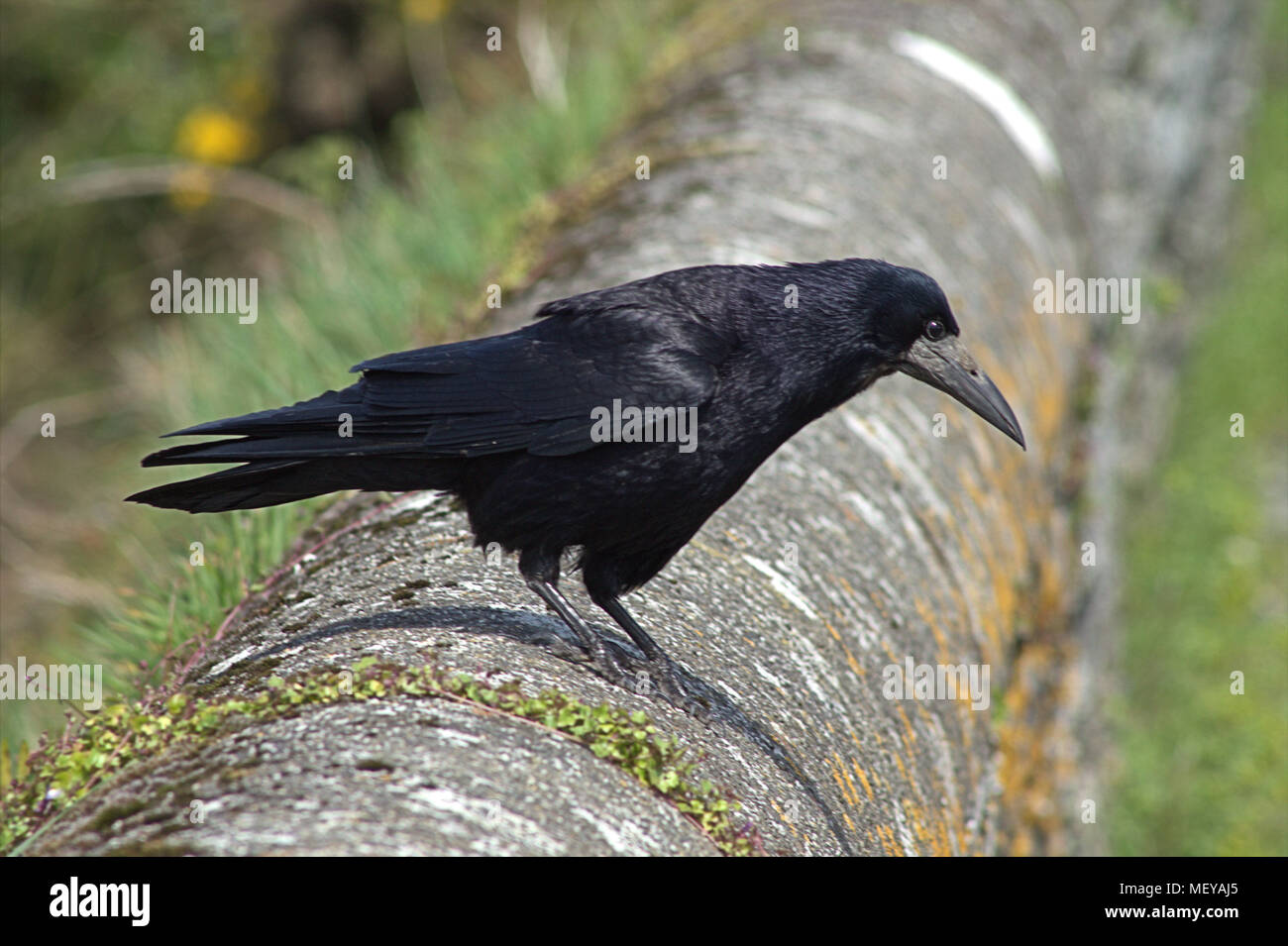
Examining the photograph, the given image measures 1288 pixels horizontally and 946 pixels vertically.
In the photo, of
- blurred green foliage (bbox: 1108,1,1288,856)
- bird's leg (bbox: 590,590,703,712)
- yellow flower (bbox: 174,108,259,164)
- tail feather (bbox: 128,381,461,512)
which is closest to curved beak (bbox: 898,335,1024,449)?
bird's leg (bbox: 590,590,703,712)

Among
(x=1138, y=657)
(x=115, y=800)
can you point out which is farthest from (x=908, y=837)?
(x=1138, y=657)

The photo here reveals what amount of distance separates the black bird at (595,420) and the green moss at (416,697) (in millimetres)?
377

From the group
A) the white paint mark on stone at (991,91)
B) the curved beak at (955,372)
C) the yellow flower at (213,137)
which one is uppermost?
the yellow flower at (213,137)

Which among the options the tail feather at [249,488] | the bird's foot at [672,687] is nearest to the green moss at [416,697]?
the bird's foot at [672,687]

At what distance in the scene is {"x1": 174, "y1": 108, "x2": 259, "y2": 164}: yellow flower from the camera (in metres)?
6.82

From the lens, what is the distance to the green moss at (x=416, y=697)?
1.85 meters

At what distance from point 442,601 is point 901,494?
3.89 feet

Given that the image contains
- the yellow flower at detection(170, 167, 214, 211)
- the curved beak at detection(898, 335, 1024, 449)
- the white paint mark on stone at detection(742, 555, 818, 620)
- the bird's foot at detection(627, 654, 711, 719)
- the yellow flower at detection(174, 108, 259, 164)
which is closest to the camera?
the bird's foot at detection(627, 654, 711, 719)

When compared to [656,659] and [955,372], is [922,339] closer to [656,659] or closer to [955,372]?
[955,372]

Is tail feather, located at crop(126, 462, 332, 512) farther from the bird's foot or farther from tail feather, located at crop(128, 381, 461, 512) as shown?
the bird's foot

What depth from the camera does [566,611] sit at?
2396 millimetres

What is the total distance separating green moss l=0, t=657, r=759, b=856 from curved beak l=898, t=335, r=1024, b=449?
107cm

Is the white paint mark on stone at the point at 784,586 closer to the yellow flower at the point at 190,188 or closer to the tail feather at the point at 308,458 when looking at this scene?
the tail feather at the point at 308,458

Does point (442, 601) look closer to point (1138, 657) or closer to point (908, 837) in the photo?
point (908, 837)
